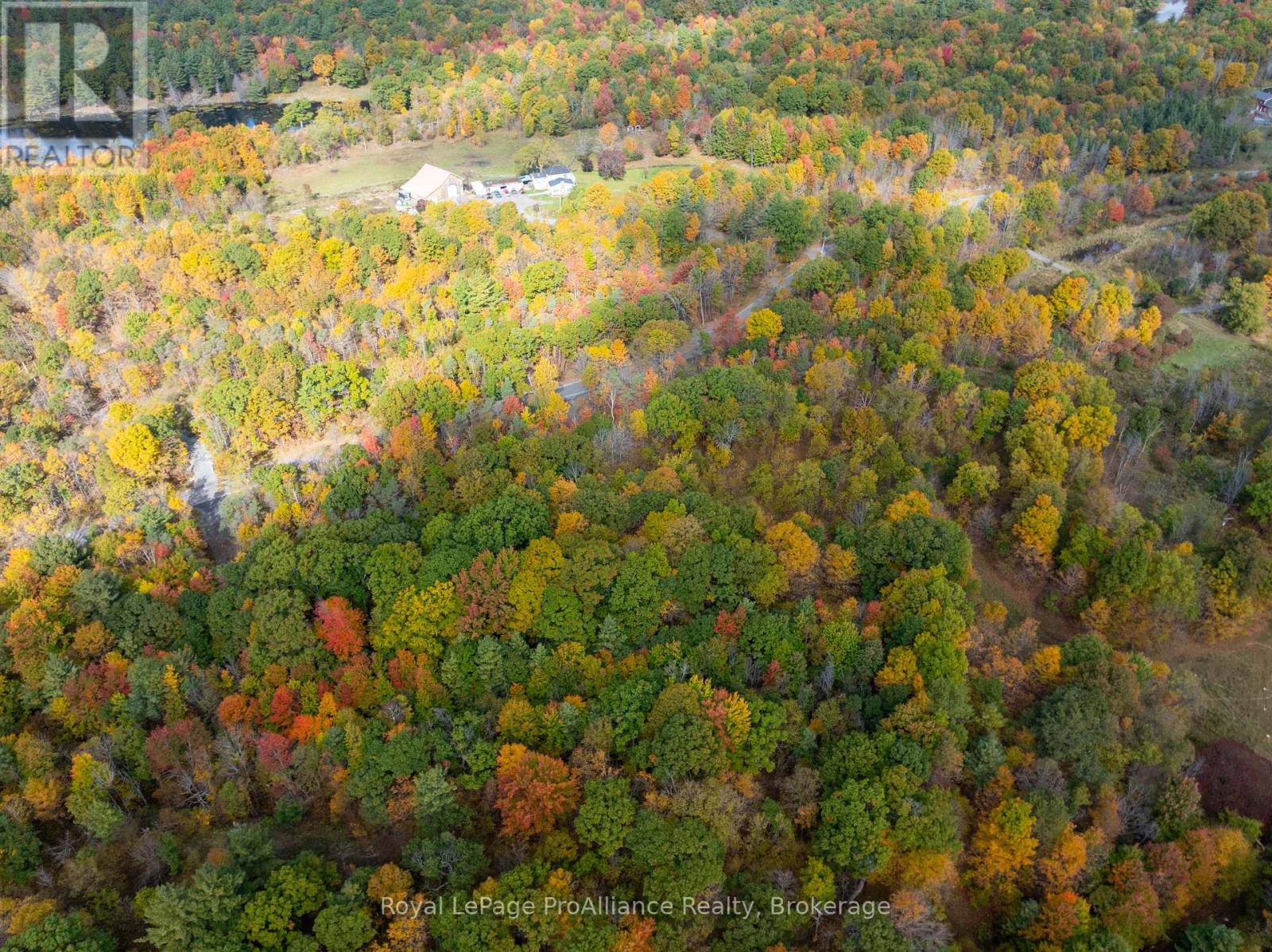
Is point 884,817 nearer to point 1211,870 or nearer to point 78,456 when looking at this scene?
point 1211,870

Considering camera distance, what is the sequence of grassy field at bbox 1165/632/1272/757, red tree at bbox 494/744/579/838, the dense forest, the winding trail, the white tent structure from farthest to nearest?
the white tent structure, the winding trail, grassy field at bbox 1165/632/1272/757, the dense forest, red tree at bbox 494/744/579/838

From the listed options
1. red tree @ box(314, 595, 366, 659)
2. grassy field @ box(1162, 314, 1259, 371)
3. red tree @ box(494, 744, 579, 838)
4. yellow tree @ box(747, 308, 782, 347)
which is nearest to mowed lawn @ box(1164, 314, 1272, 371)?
grassy field @ box(1162, 314, 1259, 371)

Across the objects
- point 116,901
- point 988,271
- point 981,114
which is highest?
point 981,114

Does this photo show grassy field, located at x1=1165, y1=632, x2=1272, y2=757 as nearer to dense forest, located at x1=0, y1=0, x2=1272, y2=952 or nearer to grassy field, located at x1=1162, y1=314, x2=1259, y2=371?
dense forest, located at x1=0, y1=0, x2=1272, y2=952

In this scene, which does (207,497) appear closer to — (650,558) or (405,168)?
(650,558)

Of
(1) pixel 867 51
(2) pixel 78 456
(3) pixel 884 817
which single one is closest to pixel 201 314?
(2) pixel 78 456

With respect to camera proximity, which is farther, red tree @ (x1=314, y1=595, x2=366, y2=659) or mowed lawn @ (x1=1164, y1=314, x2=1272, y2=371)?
mowed lawn @ (x1=1164, y1=314, x2=1272, y2=371)
